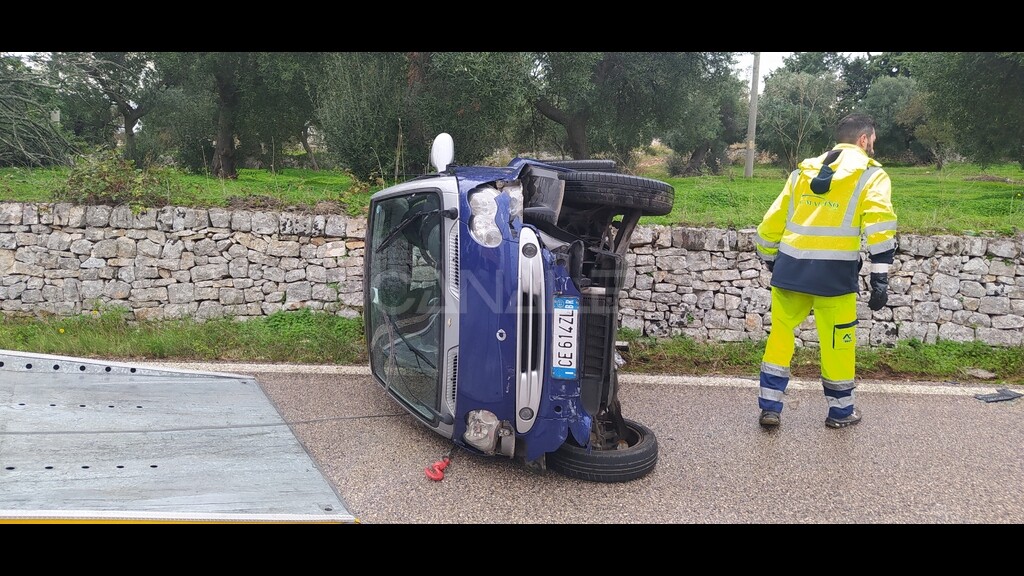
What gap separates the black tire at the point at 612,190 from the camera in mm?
3898

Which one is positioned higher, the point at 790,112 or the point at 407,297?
the point at 790,112

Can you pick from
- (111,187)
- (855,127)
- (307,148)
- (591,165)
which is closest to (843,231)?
(855,127)

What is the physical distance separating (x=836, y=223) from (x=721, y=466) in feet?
5.91

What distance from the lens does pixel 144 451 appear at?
12.4 feet

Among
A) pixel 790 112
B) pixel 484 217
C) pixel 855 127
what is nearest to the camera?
pixel 484 217

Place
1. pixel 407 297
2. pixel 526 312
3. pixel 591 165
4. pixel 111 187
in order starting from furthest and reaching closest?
pixel 111 187, pixel 591 165, pixel 407 297, pixel 526 312

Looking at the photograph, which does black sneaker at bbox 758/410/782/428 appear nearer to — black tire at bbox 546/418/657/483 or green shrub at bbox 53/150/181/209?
black tire at bbox 546/418/657/483

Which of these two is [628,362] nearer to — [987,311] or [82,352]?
[987,311]

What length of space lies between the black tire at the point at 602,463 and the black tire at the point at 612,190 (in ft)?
4.49

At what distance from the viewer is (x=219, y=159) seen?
17469mm

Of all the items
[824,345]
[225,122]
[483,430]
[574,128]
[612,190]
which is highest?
[225,122]

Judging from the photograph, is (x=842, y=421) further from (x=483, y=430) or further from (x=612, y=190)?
(x=483, y=430)

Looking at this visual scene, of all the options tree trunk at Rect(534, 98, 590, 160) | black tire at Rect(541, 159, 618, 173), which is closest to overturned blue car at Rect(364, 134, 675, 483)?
black tire at Rect(541, 159, 618, 173)

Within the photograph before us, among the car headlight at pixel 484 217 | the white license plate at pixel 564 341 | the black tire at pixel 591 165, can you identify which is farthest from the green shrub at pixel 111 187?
the white license plate at pixel 564 341
